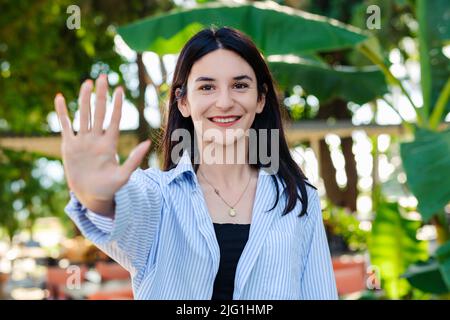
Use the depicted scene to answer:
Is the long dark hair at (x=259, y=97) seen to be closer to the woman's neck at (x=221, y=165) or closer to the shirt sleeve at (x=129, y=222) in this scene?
the woman's neck at (x=221, y=165)

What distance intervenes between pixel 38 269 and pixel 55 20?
7099mm

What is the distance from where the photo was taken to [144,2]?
10969mm

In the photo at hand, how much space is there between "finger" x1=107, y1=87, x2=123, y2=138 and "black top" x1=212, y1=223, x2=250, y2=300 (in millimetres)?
404

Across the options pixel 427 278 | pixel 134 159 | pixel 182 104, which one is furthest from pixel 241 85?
pixel 427 278

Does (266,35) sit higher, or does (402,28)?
(402,28)

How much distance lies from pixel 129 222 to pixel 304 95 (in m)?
8.85

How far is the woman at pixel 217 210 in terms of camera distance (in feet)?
5.42

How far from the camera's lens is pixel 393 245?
21.1ft

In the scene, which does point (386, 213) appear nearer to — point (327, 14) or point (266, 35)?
point (266, 35)

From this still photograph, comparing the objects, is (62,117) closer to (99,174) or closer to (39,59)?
(99,174)

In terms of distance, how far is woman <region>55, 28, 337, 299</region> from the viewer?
1.65 m

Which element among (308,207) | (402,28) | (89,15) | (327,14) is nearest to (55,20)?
(89,15)

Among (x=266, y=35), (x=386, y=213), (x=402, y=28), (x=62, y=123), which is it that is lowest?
(x=386, y=213)
